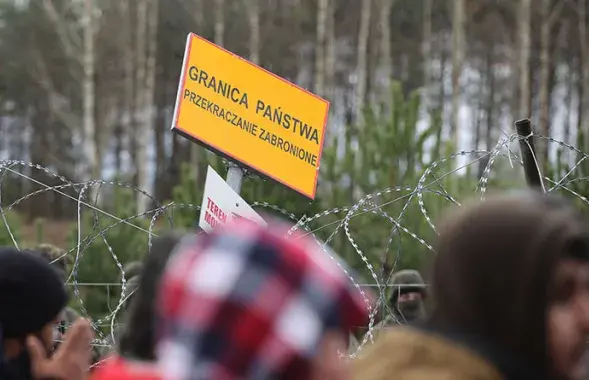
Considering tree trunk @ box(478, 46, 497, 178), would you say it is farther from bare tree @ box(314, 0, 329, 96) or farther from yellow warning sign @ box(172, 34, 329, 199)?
yellow warning sign @ box(172, 34, 329, 199)

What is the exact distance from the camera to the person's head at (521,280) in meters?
1.14

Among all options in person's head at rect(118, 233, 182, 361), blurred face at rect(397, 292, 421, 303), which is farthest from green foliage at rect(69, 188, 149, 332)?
person's head at rect(118, 233, 182, 361)

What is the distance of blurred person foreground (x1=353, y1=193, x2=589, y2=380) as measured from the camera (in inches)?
45.0

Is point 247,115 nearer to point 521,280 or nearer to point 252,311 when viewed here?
point 521,280

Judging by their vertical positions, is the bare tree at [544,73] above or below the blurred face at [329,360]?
above

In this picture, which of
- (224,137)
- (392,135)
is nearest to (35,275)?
(224,137)

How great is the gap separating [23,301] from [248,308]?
94 cm

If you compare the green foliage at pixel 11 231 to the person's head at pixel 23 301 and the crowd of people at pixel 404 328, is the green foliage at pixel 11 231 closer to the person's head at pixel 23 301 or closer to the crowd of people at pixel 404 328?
the person's head at pixel 23 301

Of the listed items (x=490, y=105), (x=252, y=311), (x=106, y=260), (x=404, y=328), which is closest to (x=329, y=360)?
(x=252, y=311)

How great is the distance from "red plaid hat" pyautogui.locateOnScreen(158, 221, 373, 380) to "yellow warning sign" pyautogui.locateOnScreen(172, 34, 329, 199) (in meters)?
3.62

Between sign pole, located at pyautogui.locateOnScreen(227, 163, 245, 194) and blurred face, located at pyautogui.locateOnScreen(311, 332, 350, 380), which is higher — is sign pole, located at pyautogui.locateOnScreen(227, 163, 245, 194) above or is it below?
above

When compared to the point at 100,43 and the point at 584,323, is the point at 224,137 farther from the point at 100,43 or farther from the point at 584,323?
the point at 100,43

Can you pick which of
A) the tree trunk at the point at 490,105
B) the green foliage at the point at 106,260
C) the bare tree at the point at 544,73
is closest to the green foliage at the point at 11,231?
the green foliage at the point at 106,260

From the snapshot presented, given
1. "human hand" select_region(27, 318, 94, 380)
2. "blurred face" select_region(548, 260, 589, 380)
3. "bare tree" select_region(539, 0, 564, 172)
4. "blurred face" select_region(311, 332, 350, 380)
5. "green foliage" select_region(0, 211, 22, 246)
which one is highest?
"bare tree" select_region(539, 0, 564, 172)
